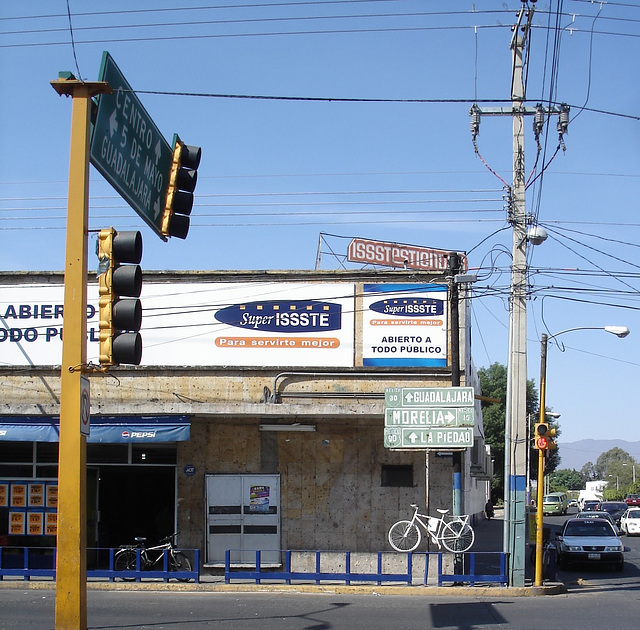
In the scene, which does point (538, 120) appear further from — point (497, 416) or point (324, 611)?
point (497, 416)

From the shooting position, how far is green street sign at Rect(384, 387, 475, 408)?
61.1 ft

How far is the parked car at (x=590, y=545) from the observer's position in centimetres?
2422

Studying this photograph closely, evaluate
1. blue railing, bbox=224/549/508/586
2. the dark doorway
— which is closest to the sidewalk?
blue railing, bbox=224/549/508/586

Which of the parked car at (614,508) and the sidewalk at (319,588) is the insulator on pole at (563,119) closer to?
the sidewalk at (319,588)

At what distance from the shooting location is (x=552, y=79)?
1842 centimetres

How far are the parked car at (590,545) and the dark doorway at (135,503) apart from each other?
11.7 meters

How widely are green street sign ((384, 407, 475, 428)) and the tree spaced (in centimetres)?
5236

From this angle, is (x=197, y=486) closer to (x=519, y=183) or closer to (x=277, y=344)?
(x=277, y=344)

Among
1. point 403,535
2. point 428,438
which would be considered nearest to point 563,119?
point 428,438

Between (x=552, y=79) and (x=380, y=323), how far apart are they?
23.6 feet

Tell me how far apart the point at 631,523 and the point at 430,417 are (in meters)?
27.4

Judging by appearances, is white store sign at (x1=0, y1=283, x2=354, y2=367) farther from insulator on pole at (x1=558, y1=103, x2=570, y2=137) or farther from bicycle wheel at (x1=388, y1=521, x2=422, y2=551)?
insulator on pole at (x1=558, y1=103, x2=570, y2=137)

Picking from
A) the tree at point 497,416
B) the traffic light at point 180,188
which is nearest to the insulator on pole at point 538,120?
the traffic light at point 180,188

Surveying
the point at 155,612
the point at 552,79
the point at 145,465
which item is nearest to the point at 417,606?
the point at 155,612
